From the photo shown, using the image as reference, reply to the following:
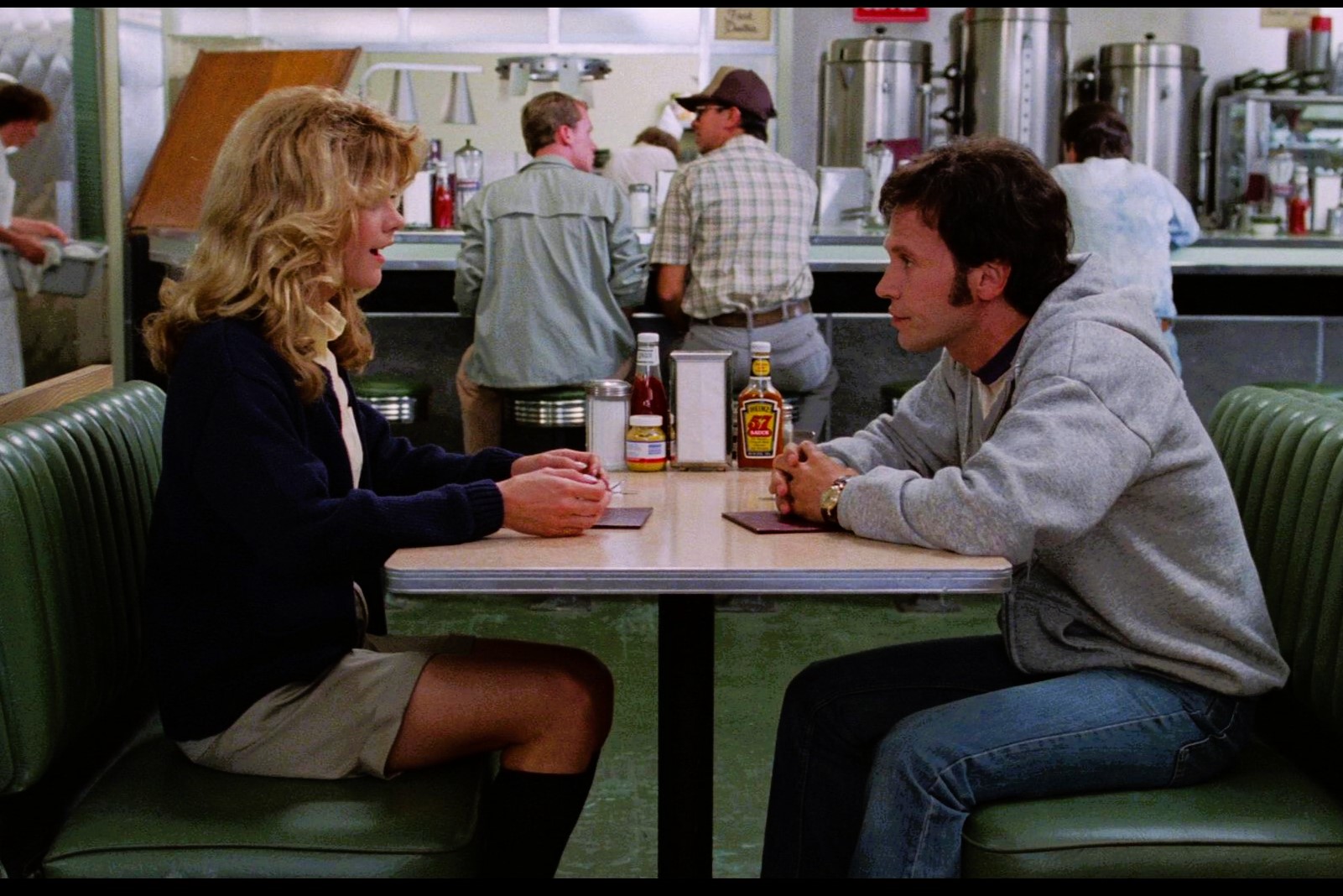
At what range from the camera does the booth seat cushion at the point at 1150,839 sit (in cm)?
174

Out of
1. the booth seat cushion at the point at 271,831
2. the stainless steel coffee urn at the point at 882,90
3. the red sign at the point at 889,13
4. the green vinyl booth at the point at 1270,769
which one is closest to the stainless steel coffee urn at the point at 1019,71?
the stainless steel coffee urn at the point at 882,90

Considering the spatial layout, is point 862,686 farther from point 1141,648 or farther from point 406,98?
point 406,98

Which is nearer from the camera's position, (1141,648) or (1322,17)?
(1141,648)

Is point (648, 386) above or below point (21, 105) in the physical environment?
below

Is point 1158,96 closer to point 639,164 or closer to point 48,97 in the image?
point 639,164

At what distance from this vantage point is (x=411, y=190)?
581cm

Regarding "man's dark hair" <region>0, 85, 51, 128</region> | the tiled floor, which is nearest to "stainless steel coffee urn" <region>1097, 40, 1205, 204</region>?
the tiled floor

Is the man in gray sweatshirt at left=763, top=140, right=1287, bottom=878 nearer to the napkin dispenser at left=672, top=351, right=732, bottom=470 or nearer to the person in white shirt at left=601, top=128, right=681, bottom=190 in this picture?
the napkin dispenser at left=672, top=351, right=732, bottom=470

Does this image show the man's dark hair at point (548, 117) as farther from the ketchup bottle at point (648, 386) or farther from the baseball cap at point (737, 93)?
the ketchup bottle at point (648, 386)

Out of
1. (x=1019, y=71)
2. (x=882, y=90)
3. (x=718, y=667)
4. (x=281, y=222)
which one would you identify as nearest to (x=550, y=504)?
(x=281, y=222)

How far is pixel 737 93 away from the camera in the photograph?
15.4 feet

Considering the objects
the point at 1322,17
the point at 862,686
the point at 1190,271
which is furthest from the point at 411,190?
the point at 1322,17

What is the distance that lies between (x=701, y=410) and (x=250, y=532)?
35.8 inches

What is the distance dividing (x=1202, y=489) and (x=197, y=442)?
1.22m
